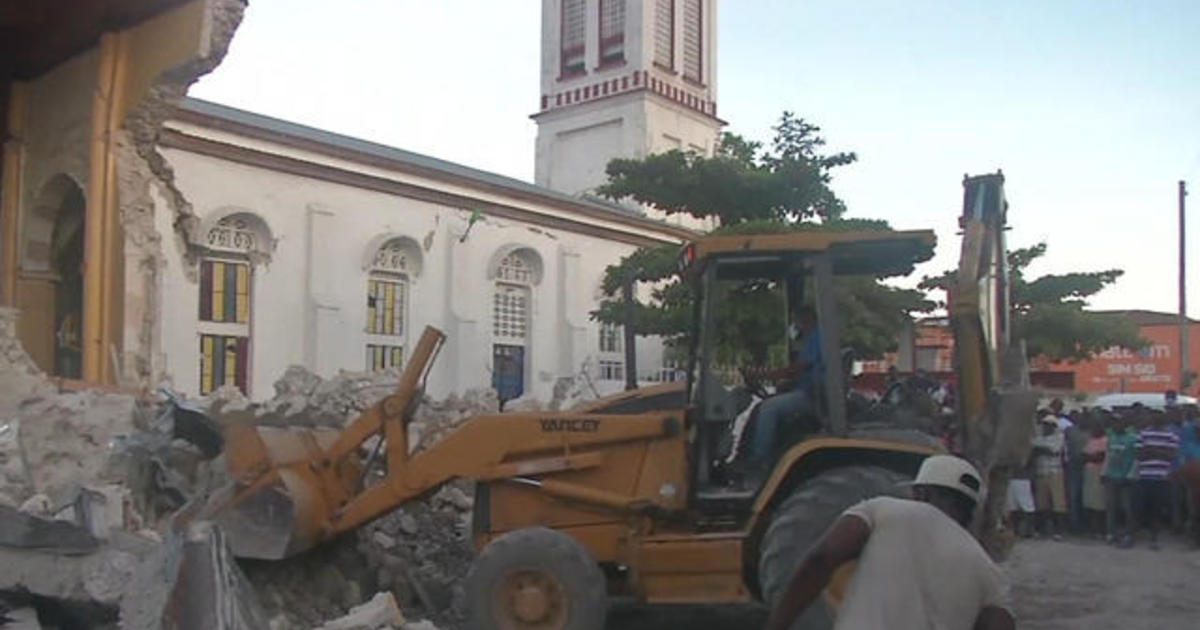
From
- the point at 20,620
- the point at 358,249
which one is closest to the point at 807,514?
the point at 20,620

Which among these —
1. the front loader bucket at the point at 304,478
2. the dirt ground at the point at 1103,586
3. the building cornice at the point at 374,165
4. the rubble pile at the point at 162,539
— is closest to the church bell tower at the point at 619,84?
the building cornice at the point at 374,165

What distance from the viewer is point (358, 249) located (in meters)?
25.9

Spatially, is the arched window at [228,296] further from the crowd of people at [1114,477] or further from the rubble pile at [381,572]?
the crowd of people at [1114,477]

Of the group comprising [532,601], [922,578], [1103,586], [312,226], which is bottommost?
[1103,586]

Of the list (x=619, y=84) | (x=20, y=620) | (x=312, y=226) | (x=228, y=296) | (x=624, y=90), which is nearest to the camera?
(x=20, y=620)

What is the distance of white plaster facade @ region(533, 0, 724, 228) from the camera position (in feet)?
135

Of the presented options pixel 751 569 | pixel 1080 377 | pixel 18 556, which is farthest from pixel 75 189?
pixel 1080 377

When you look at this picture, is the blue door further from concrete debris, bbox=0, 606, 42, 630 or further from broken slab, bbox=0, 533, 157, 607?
concrete debris, bbox=0, 606, 42, 630

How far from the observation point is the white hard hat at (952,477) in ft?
Answer: 11.0

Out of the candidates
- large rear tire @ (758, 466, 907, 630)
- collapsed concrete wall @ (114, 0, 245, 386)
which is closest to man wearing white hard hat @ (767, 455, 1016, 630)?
large rear tire @ (758, 466, 907, 630)

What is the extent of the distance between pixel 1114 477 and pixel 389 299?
17.8 metres

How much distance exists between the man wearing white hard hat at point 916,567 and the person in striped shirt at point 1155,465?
10.6m

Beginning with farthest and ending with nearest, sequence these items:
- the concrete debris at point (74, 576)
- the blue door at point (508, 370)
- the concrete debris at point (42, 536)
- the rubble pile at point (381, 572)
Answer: the blue door at point (508, 370) < the rubble pile at point (381, 572) < the concrete debris at point (42, 536) < the concrete debris at point (74, 576)

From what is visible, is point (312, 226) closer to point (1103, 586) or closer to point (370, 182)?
point (370, 182)
